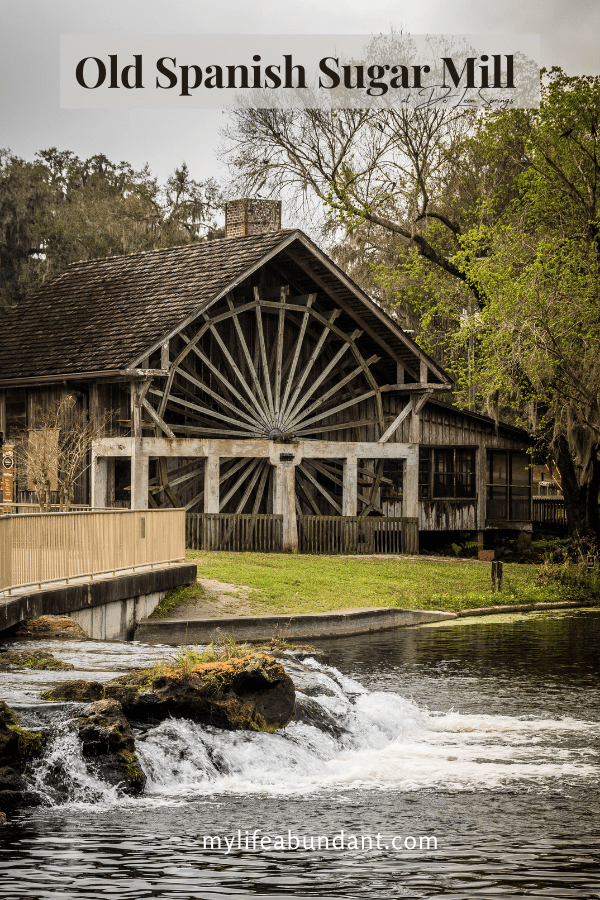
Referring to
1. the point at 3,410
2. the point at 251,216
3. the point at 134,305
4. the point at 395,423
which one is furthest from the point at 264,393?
the point at 3,410

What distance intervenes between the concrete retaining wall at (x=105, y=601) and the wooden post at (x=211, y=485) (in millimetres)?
8124

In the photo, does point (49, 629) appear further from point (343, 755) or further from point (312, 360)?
point (312, 360)

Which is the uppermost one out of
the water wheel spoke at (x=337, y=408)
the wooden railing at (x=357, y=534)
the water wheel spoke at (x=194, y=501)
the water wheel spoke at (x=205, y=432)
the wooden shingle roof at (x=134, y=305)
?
the wooden shingle roof at (x=134, y=305)

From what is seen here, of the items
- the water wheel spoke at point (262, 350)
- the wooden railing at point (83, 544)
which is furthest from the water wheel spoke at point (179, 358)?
the wooden railing at point (83, 544)

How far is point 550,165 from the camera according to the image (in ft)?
94.0

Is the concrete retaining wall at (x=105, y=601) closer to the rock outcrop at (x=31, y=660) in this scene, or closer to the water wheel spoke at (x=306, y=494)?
the rock outcrop at (x=31, y=660)

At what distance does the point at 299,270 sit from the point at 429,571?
10347mm

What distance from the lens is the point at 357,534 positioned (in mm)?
30406

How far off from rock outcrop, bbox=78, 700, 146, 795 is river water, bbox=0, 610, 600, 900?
0.11 m

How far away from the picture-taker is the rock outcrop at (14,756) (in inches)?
344

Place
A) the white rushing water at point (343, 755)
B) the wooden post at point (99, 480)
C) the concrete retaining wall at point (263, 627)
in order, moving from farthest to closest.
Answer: the wooden post at point (99, 480), the concrete retaining wall at point (263, 627), the white rushing water at point (343, 755)

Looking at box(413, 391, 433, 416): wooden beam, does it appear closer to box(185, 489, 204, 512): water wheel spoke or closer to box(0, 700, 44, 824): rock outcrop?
box(185, 489, 204, 512): water wheel spoke

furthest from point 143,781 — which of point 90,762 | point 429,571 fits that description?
point 429,571

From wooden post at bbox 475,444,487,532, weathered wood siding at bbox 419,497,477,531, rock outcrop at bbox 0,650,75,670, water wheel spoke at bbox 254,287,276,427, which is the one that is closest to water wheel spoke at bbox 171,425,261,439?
water wheel spoke at bbox 254,287,276,427
